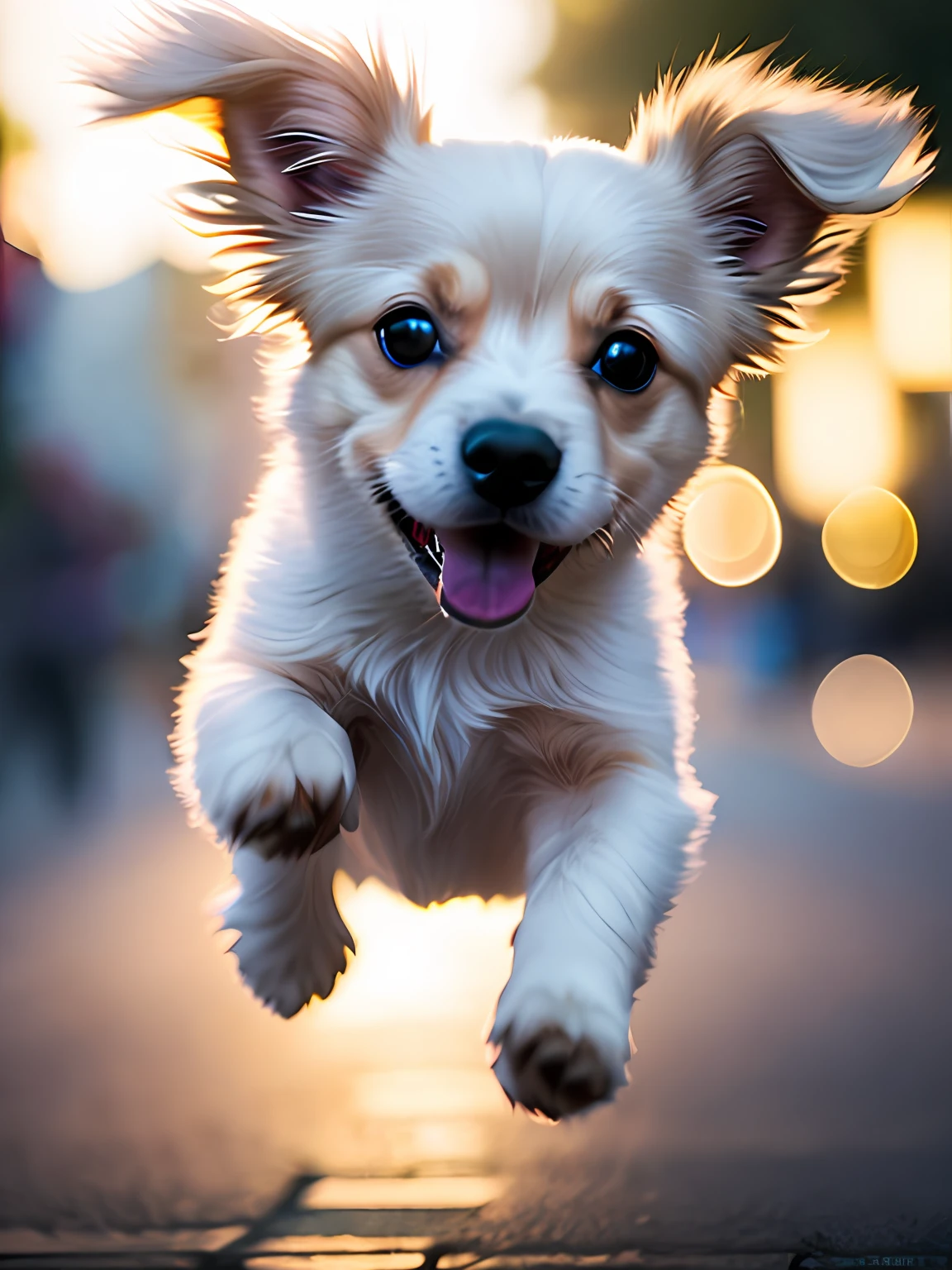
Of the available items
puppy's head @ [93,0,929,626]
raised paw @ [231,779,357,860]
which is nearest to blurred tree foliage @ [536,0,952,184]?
puppy's head @ [93,0,929,626]

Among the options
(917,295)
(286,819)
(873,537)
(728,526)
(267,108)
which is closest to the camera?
(286,819)

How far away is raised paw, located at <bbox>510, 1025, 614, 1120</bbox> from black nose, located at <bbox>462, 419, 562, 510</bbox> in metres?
0.68

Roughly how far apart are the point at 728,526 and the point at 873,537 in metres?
5.17

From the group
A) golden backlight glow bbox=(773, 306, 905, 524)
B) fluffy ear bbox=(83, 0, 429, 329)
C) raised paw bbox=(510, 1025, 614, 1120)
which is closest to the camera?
raised paw bbox=(510, 1025, 614, 1120)

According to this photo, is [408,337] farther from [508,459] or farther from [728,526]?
[728,526]

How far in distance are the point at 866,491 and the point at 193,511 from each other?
4.55 meters

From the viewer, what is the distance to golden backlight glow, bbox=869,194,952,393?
5.09 meters

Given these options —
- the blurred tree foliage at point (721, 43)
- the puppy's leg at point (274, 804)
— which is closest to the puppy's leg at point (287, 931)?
the puppy's leg at point (274, 804)

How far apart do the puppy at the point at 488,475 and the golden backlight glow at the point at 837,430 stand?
434 centimetres

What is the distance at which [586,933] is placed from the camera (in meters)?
1.74

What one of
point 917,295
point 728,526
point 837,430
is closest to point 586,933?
point 728,526

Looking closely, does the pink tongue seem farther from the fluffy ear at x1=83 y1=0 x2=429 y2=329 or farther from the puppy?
the fluffy ear at x1=83 y1=0 x2=429 y2=329

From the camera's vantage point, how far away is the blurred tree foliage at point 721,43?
7.42ft

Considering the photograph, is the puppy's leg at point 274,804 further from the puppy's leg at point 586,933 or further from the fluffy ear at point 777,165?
the fluffy ear at point 777,165
